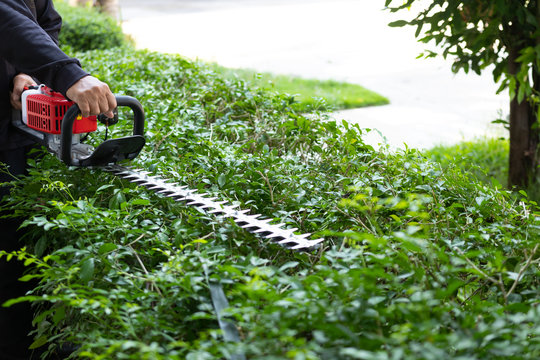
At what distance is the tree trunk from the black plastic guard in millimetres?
2841

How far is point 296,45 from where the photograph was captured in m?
12.6

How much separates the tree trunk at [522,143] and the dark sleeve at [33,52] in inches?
120

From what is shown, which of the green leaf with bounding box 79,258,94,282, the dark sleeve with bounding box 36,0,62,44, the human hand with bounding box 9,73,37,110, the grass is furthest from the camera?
the grass

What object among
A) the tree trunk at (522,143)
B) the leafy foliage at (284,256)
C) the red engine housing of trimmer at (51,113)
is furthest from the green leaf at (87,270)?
the tree trunk at (522,143)

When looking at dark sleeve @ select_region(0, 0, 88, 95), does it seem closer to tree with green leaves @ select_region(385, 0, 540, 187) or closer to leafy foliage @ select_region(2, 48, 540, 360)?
leafy foliage @ select_region(2, 48, 540, 360)

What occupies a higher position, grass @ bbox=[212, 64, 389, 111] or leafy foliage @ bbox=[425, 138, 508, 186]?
grass @ bbox=[212, 64, 389, 111]

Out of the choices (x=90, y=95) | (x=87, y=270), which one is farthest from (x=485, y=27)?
(x=87, y=270)

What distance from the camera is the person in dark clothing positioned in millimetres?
2129

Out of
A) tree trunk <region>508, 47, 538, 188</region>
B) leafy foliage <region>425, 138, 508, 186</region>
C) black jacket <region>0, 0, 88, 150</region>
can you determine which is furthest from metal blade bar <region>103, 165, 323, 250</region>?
leafy foliage <region>425, 138, 508, 186</region>

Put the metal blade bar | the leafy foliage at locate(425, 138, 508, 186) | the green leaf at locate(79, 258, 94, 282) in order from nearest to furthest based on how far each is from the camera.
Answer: the green leaf at locate(79, 258, 94, 282) < the metal blade bar < the leafy foliage at locate(425, 138, 508, 186)

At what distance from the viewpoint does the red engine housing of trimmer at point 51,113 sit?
7.26 ft

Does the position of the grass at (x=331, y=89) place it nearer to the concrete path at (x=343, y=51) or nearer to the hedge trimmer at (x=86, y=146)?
the concrete path at (x=343, y=51)

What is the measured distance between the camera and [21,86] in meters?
2.49

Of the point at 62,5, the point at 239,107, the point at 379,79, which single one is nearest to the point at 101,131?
the point at 239,107
